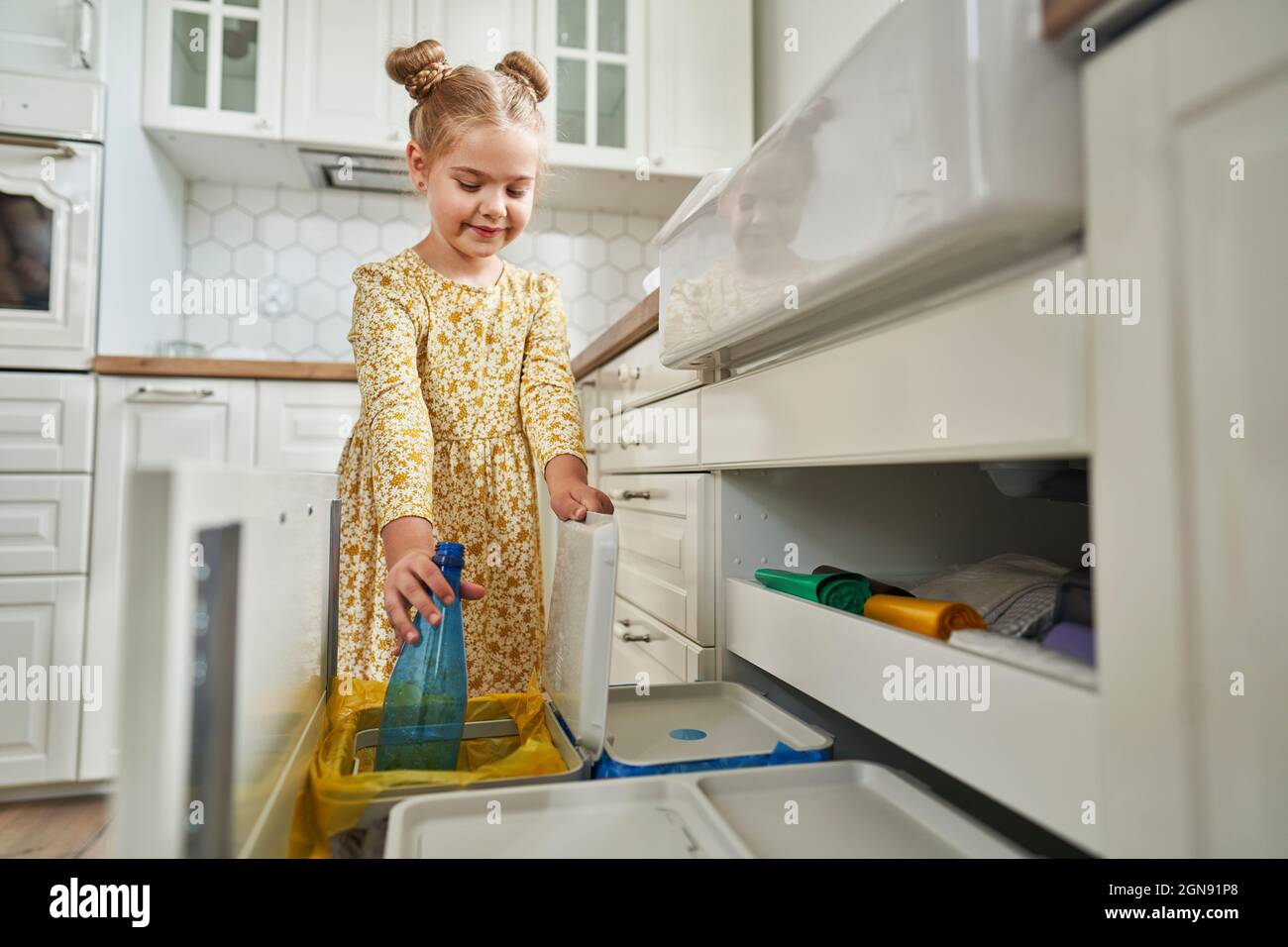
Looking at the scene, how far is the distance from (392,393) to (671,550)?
37 centimetres

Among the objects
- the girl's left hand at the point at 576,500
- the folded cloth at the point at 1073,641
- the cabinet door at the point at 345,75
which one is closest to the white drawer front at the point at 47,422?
the cabinet door at the point at 345,75

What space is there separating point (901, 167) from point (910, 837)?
0.37 meters

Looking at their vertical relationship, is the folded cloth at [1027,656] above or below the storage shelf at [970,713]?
above

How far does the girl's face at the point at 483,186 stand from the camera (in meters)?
0.87

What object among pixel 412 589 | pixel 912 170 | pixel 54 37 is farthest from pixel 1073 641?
pixel 54 37

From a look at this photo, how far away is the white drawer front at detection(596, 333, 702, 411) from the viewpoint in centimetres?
99

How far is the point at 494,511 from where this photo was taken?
3.18 ft

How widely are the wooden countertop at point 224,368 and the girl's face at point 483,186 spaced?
882mm

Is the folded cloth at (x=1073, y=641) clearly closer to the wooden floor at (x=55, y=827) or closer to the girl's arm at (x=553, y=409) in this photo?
the girl's arm at (x=553, y=409)

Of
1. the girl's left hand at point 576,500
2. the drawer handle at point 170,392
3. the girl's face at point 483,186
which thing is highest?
the girl's face at point 483,186

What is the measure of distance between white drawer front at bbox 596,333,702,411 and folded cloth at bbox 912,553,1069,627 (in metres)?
0.33

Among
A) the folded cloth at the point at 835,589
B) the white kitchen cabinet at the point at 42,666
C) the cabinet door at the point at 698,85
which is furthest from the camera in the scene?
the cabinet door at the point at 698,85
